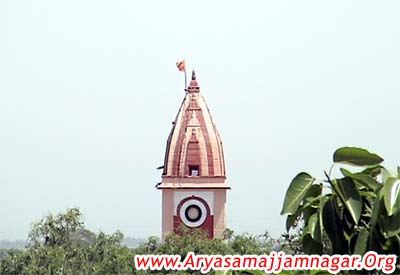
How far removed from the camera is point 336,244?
12.8 feet

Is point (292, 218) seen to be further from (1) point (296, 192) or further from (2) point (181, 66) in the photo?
(2) point (181, 66)

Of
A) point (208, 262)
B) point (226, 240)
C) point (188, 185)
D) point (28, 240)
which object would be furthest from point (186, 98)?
point (208, 262)

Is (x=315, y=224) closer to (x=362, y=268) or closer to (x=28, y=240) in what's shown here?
(x=362, y=268)

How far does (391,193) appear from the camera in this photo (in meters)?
3.69

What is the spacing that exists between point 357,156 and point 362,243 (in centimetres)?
35

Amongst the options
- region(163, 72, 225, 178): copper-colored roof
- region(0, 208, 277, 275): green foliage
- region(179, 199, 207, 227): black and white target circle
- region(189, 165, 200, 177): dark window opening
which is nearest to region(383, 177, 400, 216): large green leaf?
region(0, 208, 277, 275): green foliage

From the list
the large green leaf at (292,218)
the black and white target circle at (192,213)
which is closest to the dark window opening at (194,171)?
the black and white target circle at (192,213)

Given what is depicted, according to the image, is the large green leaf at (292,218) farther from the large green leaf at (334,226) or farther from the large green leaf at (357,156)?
the large green leaf at (357,156)

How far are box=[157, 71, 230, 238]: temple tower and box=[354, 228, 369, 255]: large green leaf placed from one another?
69.1ft

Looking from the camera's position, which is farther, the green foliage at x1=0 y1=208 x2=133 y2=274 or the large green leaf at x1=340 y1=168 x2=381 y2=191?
the green foliage at x1=0 y1=208 x2=133 y2=274

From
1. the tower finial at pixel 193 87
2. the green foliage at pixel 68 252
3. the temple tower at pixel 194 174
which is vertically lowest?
the green foliage at pixel 68 252

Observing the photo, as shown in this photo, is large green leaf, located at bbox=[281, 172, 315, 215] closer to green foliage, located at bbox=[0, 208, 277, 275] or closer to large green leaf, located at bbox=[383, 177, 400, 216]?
large green leaf, located at bbox=[383, 177, 400, 216]

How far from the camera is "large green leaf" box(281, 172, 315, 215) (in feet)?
12.7

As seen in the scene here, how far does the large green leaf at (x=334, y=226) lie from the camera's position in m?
3.86
